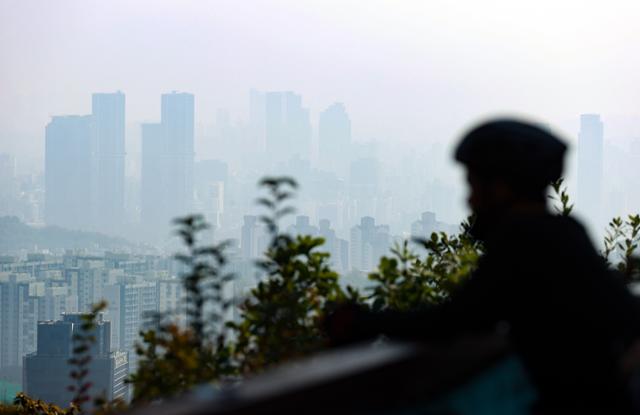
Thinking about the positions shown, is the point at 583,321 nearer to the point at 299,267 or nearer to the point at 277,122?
the point at 299,267

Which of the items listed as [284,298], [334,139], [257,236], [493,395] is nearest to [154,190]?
[334,139]

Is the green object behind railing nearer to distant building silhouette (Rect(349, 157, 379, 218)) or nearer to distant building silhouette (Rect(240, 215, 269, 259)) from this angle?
distant building silhouette (Rect(240, 215, 269, 259))

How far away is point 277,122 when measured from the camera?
183m

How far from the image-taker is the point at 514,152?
2.82m

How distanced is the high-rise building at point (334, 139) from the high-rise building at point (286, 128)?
13.8 feet

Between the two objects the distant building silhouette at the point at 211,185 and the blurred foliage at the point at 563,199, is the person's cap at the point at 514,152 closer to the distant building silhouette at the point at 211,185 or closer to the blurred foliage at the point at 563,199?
the blurred foliage at the point at 563,199

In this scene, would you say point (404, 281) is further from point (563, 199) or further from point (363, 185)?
point (363, 185)

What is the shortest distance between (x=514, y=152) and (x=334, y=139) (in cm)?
15835

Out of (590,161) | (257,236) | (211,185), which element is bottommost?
(257,236)

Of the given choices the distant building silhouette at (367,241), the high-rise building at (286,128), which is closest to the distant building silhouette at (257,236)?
the distant building silhouette at (367,241)

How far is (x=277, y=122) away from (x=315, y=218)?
68.5 meters

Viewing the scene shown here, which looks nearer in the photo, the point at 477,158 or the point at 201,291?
the point at 477,158

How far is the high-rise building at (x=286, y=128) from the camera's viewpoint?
169125 mm

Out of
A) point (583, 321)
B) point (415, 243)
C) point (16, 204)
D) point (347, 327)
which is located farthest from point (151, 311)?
point (16, 204)
